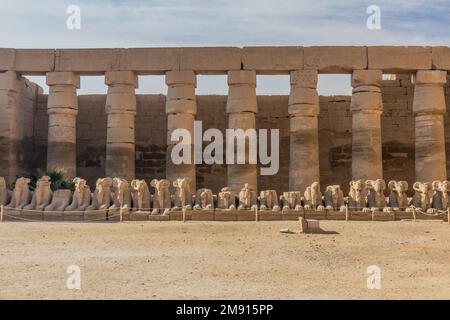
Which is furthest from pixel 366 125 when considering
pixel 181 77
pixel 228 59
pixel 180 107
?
pixel 181 77

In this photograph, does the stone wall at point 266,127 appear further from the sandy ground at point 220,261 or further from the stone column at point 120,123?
the sandy ground at point 220,261

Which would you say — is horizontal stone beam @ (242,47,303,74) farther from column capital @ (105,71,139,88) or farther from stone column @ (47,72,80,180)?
stone column @ (47,72,80,180)

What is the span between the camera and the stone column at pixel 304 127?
18281mm

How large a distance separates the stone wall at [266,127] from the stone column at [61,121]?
3277 millimetres

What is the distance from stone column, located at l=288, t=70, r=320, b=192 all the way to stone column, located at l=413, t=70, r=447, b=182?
3.22 meters

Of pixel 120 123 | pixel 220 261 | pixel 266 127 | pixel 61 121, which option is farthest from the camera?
pixel 266 127

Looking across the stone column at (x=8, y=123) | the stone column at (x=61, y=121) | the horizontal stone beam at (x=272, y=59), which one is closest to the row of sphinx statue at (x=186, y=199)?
the stone column at (x=61, y=121)

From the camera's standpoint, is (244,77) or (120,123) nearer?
(244,77)

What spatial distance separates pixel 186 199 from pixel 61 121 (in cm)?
612

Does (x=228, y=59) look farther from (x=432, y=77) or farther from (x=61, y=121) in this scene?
(x=432, y=77)

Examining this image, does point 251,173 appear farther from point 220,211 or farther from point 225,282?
point 225,282

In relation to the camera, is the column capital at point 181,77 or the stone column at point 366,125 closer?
the stone column at point 366,125

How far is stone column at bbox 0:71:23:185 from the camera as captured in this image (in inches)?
746

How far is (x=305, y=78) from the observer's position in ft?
60.3
